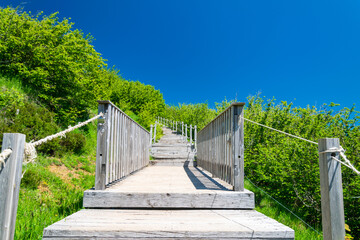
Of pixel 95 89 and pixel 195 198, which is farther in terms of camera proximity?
pixel 95 89

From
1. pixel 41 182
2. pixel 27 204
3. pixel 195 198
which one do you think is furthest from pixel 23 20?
pixel 195 198

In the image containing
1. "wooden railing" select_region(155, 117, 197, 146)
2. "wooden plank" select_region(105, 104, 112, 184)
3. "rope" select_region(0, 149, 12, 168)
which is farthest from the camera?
"wooden railing" select_region(155, 117, 197, 146)

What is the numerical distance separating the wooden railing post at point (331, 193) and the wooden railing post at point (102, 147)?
2.43m

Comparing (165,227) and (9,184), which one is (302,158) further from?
(9,184)

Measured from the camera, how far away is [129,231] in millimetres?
1856

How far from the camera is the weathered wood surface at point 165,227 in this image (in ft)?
6.07

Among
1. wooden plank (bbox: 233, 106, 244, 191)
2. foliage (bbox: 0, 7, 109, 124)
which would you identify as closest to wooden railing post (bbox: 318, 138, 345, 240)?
wooden plank (bbox: 233, 106, 244, 191)

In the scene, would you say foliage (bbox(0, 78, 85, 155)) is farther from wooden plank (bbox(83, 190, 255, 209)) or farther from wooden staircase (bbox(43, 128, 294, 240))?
wooden staircase (bbox(43, 128, 294, 240))

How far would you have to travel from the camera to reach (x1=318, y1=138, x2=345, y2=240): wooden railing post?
1.59 m

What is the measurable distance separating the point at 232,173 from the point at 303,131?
4.80m

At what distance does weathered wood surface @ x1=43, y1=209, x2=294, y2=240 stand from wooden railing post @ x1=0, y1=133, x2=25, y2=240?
1.82ft

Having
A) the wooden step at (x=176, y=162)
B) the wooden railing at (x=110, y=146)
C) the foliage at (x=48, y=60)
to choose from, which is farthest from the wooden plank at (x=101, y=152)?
the foliage at (x=48, y=60)

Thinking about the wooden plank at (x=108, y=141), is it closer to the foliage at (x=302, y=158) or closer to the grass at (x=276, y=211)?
the grass at (x=276, y=211)

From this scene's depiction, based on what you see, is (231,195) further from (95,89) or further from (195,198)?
(95,89)
